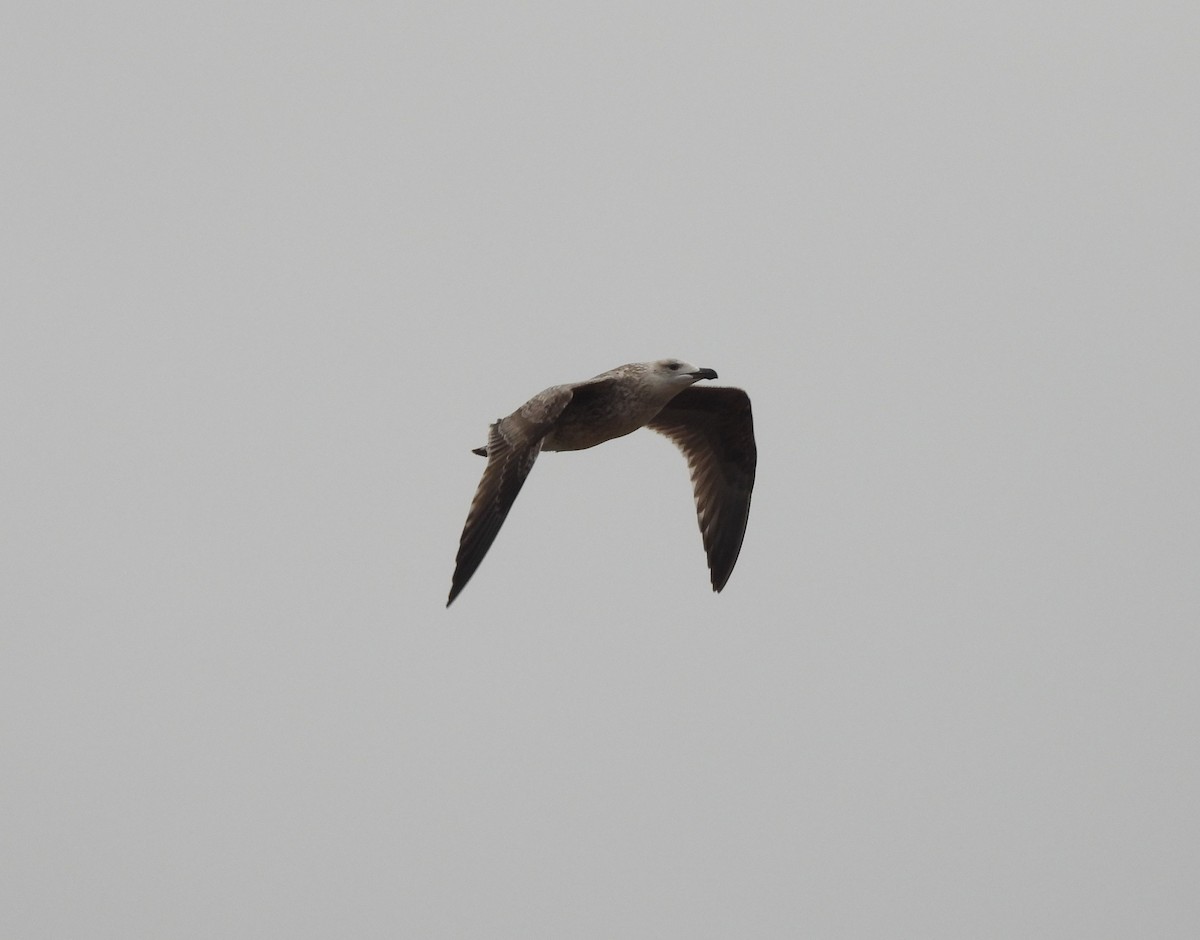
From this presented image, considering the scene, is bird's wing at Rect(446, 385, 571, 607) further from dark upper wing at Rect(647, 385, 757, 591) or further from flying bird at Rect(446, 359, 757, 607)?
dark upper wing at Rect(647, 385, 757, 591)

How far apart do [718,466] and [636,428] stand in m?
2.91

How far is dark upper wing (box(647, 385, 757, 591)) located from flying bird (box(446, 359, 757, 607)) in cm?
1

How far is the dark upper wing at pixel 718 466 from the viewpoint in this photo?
18344 millimetres

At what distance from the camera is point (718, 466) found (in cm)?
1872

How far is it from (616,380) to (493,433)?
5.18 ft

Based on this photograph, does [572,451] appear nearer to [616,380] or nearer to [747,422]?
[616,380]

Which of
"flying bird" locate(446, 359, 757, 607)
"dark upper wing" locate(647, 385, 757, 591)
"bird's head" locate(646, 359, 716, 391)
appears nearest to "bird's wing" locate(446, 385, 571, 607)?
"flying bird" locate(446, 359, 757, 607)

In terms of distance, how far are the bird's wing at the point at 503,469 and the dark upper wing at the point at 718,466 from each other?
12.5 ft

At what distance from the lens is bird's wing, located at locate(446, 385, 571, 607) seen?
13.5m

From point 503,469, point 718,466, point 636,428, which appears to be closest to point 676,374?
point 636,428

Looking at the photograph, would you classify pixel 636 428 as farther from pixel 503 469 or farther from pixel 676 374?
pixel 503 469

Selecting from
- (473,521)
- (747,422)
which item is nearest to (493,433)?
(473,521)

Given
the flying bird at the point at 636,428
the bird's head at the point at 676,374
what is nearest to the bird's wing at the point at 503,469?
the flying bird at the point at 636,428

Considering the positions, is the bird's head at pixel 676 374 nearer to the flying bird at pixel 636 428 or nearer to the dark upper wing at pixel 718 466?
the flying bird at pixel 636 428
